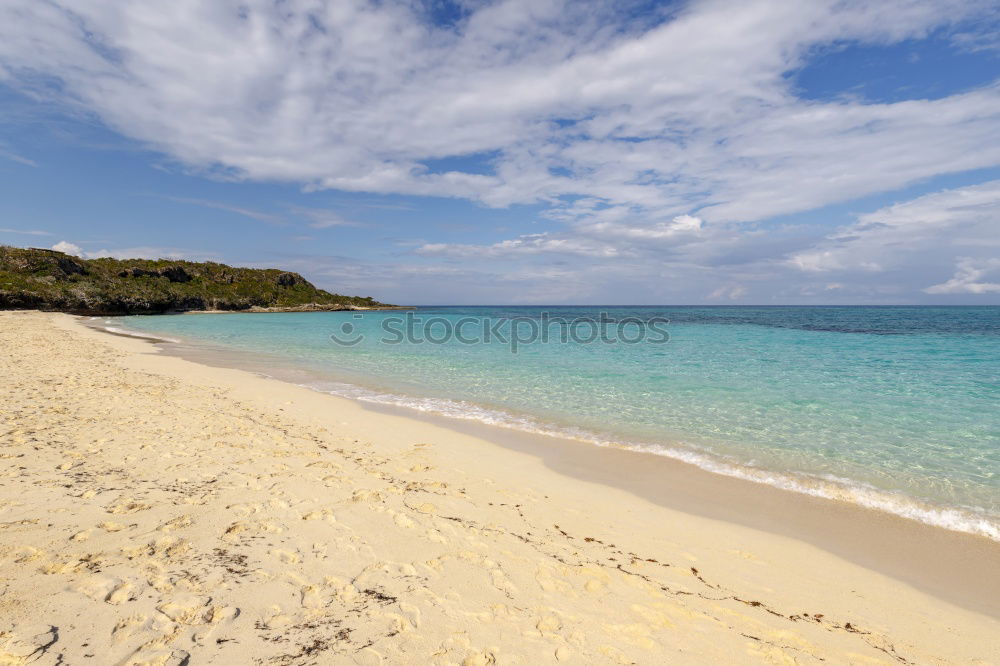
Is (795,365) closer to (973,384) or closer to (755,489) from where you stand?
(973,384)

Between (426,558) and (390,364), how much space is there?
16.3m

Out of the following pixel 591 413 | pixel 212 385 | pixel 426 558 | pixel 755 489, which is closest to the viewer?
pixel 426 558

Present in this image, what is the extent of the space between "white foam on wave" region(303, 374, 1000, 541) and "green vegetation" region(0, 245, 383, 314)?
63.4m

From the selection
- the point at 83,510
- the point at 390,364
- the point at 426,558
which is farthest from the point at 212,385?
the point at 426,558

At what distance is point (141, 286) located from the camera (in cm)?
6894

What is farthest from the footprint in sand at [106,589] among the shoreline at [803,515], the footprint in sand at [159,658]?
the shoreline at [803,515]

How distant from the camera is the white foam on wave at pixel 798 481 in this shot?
584 cm

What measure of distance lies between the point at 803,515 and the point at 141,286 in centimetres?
8860

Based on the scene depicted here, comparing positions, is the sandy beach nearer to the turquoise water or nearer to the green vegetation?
the turquoise water

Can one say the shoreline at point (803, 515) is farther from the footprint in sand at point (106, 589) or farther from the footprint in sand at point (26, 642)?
the footprint in sand at point (26, 642)

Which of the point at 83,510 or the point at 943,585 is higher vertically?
the point at 83,510

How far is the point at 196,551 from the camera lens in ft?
13.0

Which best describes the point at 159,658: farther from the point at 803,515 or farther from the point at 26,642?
the point at 803,515

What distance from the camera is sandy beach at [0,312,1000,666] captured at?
3082 mm
